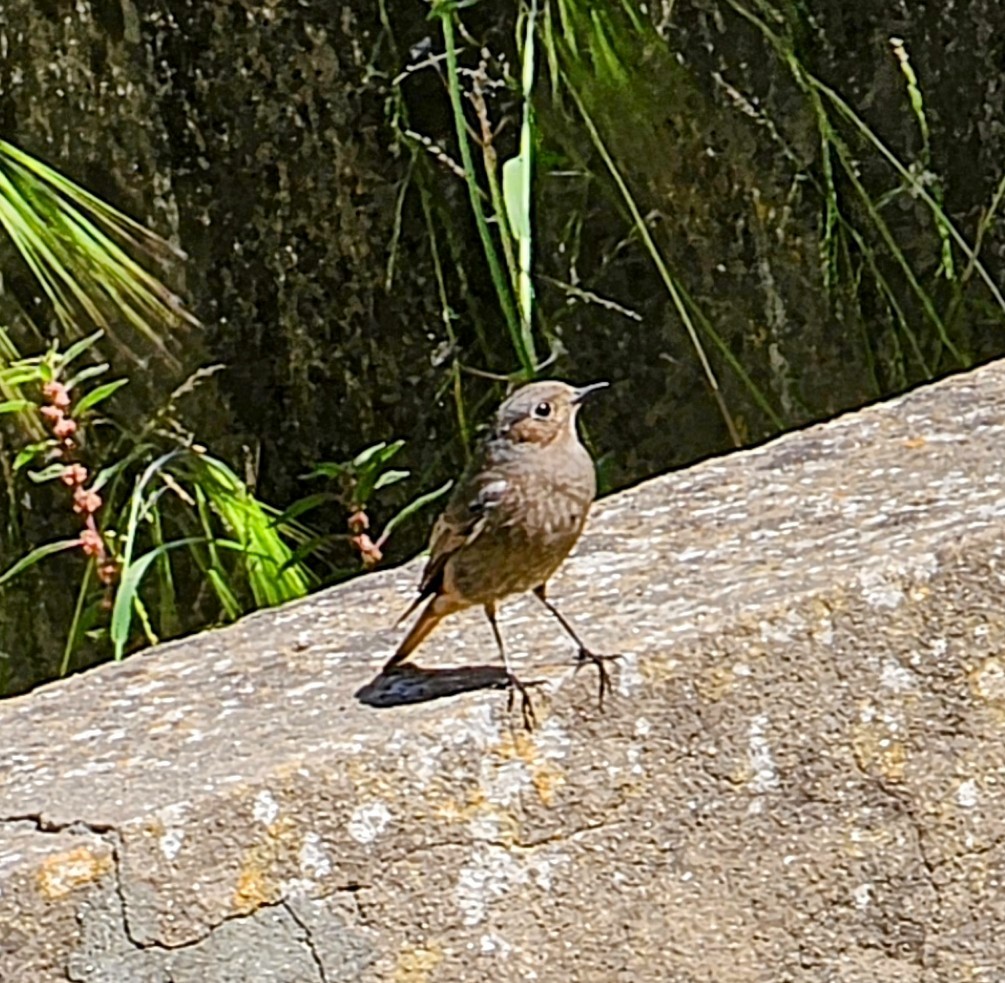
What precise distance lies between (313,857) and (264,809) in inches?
2.1

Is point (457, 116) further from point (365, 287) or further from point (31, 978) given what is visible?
point (31, 978)

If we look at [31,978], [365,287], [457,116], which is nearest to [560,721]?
[31,978]

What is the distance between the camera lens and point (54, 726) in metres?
1.88

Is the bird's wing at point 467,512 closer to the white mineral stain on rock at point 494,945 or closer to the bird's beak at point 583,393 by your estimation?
the bird's beak at point 583,393

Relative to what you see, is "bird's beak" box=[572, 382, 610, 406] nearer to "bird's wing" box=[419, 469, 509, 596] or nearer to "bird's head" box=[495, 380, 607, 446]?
"bird's head" box=[495, 380, 607, 446]

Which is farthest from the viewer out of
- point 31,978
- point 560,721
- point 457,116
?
point 457,116

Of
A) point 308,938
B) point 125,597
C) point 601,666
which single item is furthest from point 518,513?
point 125,597

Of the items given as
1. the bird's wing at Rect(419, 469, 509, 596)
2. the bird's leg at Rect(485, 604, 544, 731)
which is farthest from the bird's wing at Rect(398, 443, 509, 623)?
the bird's leg at Rect(485, 604, 544, 731)

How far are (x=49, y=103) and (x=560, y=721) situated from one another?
149 centimetres

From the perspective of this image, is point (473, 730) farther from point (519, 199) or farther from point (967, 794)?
point (519, 199)

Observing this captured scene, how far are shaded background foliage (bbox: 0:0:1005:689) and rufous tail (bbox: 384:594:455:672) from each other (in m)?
0.98

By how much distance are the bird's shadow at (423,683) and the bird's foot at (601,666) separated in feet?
0.22

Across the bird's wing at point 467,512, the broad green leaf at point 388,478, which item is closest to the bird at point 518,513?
the bird's wing at point 467,512

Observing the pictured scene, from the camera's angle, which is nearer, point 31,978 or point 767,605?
point 31,978
